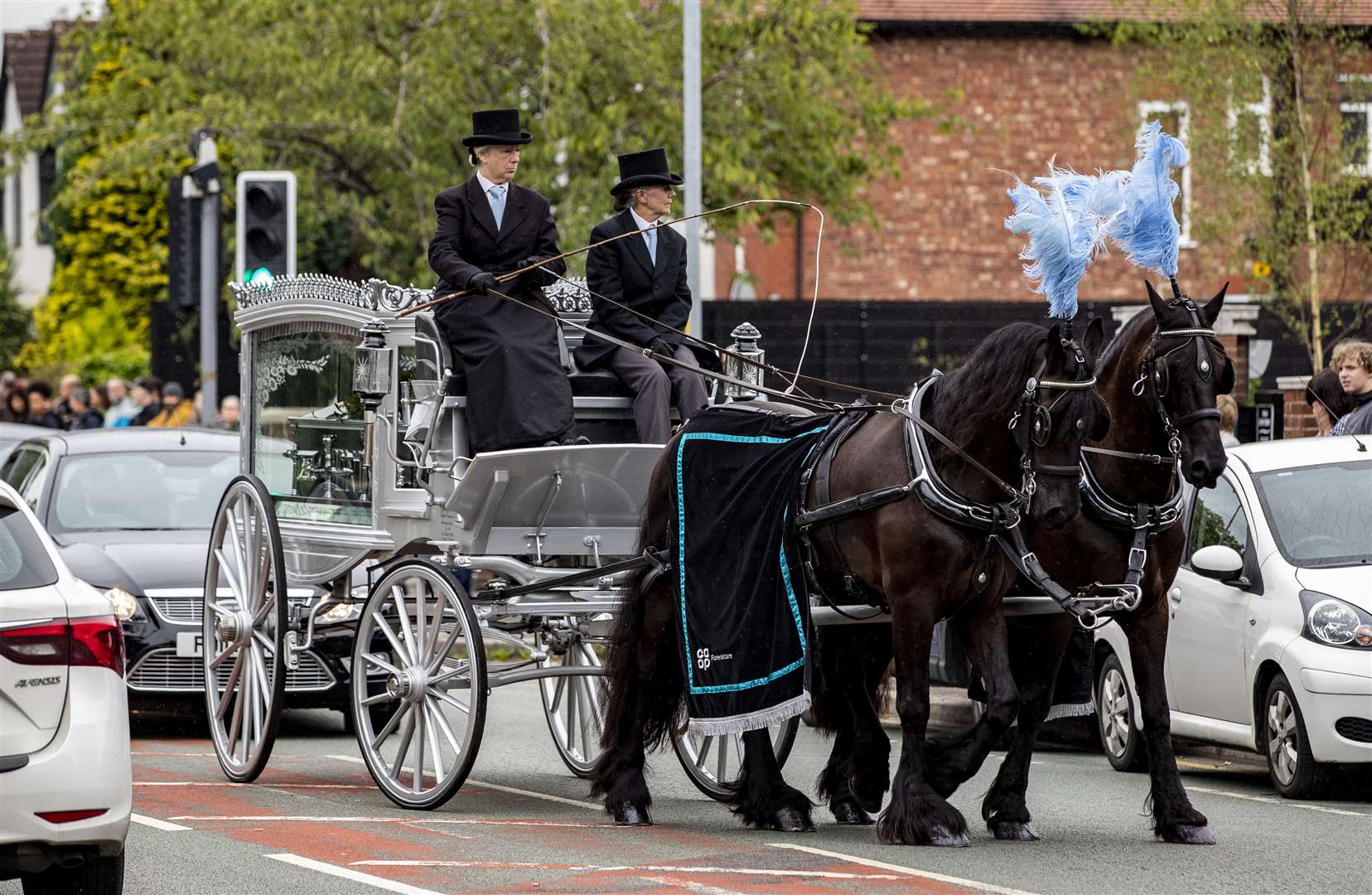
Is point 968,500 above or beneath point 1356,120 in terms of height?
beneath

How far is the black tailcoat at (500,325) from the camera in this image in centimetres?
1001

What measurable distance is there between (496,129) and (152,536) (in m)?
4.55

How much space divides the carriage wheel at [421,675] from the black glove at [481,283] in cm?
128

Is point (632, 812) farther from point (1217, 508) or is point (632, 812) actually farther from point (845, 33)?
point (845, 33)

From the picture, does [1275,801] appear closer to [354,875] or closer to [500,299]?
[500,299]

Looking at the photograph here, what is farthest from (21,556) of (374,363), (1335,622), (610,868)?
(1335,622)

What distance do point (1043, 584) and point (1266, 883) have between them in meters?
1.39

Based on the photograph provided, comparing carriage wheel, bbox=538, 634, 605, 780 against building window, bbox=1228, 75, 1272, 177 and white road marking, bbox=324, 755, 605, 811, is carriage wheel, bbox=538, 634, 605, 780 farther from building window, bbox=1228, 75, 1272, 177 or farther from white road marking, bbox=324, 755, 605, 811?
building window, bbox=1228, 75, 1272, 177

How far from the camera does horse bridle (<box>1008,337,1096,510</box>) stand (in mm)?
8398

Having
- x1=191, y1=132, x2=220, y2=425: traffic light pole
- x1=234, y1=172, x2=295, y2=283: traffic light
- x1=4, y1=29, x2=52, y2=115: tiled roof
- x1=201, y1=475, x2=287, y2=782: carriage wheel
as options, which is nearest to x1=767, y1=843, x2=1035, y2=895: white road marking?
x1=201, y1=475, x2=287, y2=782: carriage wheel

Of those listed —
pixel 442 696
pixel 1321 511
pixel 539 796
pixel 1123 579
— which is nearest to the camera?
pixel 1123 579

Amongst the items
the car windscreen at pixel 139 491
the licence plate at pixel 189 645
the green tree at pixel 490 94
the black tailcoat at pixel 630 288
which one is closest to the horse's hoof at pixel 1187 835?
the black tailcoat at pixel 630 288

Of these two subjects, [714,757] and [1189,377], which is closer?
[1189,377]

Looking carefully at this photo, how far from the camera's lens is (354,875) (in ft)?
26.0
